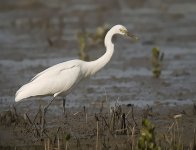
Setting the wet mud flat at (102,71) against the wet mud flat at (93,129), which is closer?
the wet mud flat at (93,129)

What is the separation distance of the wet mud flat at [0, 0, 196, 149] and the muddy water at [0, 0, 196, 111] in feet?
0.06

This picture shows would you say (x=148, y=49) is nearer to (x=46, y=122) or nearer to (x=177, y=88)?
(x=177, y=88)

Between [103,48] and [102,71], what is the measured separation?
298cm

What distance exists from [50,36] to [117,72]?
6037 millimetres

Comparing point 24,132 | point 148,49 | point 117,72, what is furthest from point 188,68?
point 24,132

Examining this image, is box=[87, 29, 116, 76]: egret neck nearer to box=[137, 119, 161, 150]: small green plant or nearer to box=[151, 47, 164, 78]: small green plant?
box=[151, 47, 164, 78]: small green plant

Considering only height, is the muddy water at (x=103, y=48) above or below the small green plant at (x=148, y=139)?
above

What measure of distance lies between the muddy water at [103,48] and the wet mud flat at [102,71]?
0.06 feet

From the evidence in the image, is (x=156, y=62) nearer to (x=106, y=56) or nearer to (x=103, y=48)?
(x=106, y=56)

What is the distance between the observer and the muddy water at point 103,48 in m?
13.4

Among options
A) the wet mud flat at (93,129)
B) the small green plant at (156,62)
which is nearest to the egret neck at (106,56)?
the wet mud flat at (93,129)

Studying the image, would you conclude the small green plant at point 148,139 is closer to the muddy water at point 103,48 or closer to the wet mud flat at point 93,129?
the wet mud flat at point 93,129

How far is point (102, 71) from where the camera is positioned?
15.8 meters

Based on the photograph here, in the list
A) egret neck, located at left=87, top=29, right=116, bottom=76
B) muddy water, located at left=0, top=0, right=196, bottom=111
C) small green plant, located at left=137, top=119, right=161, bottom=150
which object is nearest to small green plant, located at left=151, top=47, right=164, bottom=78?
muddy water, located at left=0, top=0, right=196, bottom=111
